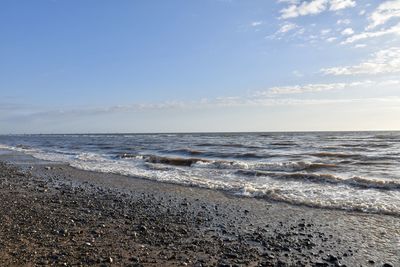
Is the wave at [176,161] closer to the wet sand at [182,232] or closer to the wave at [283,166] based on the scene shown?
the wave at [283,166]

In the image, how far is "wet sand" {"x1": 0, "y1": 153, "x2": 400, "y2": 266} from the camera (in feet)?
22.4

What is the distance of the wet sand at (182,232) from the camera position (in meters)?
6.82

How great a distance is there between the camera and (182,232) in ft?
28.0

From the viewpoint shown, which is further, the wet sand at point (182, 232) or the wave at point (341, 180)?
the wave at point (341, 180)

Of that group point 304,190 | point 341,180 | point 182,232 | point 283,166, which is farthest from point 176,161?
point 182,232

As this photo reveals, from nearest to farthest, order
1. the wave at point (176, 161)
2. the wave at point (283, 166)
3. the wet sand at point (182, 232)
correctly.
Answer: the wet sand at point (182, 232)
the wave at point (283, 166)
the wave at point (176, 161)

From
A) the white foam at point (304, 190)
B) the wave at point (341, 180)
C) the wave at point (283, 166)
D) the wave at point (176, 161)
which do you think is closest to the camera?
the white foam at point (304, 190)

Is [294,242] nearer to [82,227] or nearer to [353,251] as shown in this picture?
[353,251]

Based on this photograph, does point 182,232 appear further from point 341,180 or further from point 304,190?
point 341,180

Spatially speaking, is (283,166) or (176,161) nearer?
(283,166)

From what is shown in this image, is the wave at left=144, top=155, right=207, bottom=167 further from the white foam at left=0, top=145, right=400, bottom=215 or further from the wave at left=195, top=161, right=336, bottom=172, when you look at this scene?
the white foam at left=0, top=145, right=400, bottom=215

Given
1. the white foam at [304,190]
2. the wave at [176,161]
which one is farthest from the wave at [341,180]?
the wave at [176,161]

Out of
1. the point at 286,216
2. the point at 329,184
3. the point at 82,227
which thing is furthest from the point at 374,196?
the point at 82,227

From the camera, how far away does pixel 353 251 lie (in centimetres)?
743
